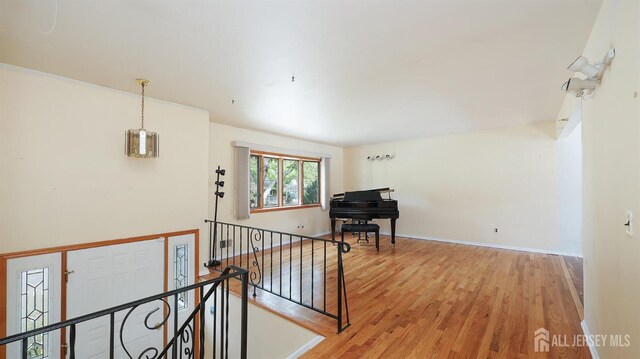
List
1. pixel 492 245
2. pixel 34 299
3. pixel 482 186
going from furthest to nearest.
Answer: pixel 482 186 → pixel 492 245 → pixel 34 299

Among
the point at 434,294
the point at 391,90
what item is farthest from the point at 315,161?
the point at 434,294

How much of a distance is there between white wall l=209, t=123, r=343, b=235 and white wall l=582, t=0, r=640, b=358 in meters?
4.50

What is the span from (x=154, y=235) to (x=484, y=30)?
3.97 m

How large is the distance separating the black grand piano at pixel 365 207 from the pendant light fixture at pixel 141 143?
339cm

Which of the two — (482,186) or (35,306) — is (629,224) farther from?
(35,306)

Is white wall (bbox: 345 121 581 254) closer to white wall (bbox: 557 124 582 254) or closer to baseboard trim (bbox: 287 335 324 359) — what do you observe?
white wall (bbox: 557 124 582 254)

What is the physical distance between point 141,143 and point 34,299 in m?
1.78

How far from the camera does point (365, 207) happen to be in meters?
5.12

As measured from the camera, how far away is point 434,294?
2883 mm

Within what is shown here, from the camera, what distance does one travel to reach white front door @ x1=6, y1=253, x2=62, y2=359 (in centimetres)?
233

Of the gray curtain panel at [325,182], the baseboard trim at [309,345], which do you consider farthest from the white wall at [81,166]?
the gray curtain panel at [325,182]

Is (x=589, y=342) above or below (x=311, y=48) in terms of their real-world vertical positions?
below

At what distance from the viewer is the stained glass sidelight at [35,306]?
2404 mm

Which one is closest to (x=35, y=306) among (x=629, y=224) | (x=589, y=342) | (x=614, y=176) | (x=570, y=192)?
(x=629, y=224)
